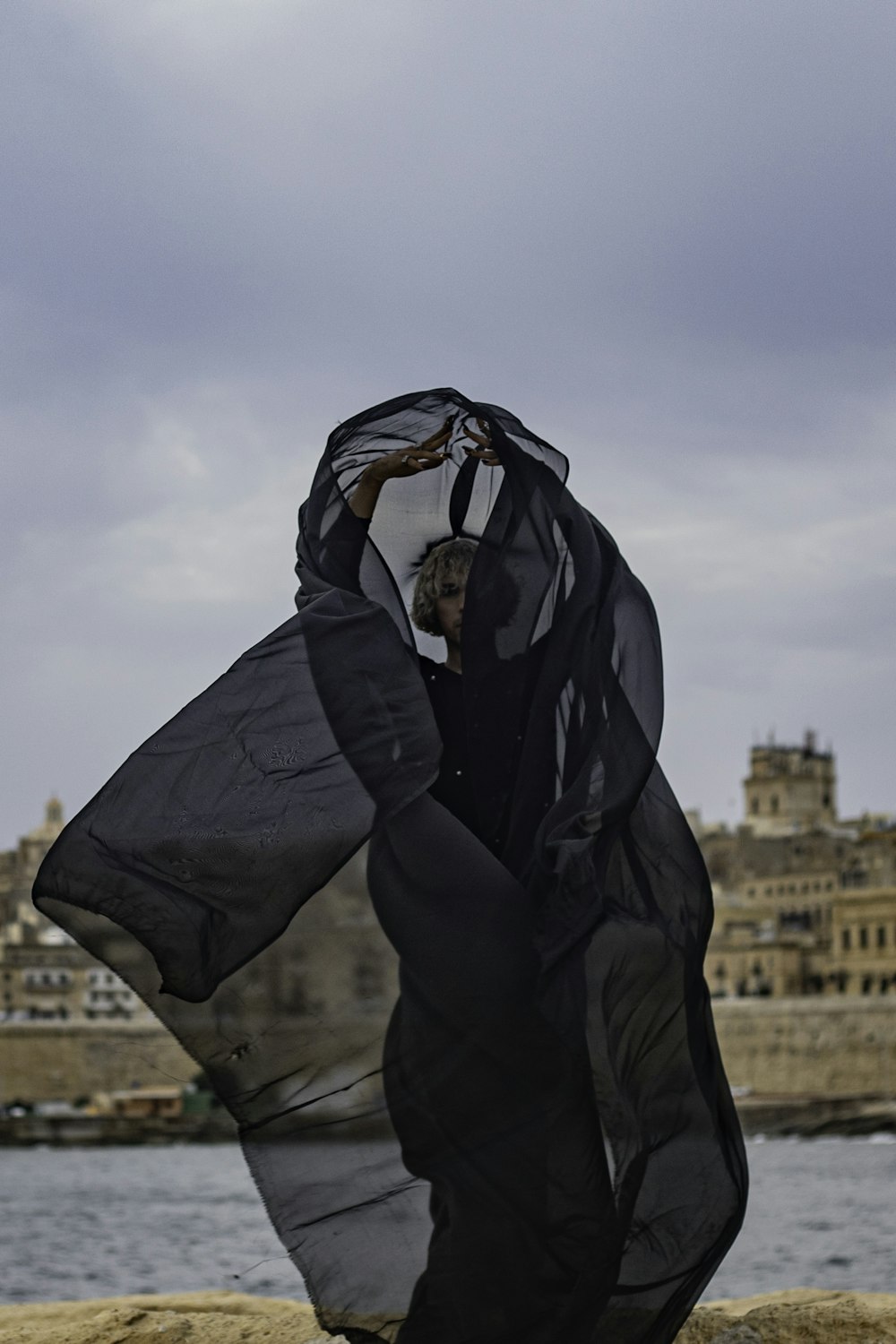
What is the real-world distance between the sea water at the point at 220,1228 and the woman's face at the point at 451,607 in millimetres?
936

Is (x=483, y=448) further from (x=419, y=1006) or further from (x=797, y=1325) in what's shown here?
(x=797, y=1325)

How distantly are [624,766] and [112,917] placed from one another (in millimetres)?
737

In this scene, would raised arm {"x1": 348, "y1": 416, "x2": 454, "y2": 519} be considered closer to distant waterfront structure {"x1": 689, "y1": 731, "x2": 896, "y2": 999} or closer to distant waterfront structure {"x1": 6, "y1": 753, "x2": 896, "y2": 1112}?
distant waterfront structure {"x1": 6, "y1": 753, "x2": 896, "y2": 1112}

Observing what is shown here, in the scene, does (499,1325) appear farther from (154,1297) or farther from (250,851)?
(154,1297)

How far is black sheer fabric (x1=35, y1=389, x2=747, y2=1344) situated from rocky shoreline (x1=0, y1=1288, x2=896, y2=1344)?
2.69 feet

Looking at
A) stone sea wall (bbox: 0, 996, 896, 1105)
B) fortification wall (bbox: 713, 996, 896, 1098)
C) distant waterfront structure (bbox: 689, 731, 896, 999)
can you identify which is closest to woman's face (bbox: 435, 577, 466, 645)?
stone sea wall (bbox: 0, 996, 896, 1105)

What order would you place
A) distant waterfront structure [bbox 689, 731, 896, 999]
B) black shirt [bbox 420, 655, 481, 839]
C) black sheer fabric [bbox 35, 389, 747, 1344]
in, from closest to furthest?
black sheer fabric [bbox 35, 389, 747, 1344] → black shirt [bbox 420, 655, 481, 839] → distant waterfront structure [bbox 689, 731, 896, 999]

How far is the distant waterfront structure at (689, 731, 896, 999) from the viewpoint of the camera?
188 ft

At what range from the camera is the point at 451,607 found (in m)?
A: 2.82

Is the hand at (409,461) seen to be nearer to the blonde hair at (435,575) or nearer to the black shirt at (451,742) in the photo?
the blonde hair at (435,575)

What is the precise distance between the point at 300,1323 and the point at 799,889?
69.0 metres

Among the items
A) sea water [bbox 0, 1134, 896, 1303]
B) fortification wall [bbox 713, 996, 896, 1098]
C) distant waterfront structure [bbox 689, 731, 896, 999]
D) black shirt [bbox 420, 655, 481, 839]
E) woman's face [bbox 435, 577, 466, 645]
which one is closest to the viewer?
black shirt [bbox 420, 655, 481, 839]

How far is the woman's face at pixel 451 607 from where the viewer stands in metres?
2.81

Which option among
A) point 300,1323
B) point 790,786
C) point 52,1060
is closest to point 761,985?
point 52,1060
